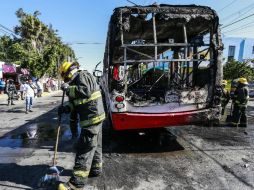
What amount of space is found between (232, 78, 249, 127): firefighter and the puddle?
511 cm

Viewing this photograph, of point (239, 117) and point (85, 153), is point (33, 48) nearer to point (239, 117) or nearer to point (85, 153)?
point (239, 117)

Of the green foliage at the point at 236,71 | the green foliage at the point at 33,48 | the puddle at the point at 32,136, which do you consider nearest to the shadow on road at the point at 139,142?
the puddle at the point at 32,136

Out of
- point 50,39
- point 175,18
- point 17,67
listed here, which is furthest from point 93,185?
point 50,39

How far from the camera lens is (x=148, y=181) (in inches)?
186

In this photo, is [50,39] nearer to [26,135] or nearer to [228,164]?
[26,135]

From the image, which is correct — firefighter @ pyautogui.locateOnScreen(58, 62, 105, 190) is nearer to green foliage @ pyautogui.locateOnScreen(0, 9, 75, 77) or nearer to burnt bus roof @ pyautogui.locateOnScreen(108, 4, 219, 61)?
burnt bus roof @ pyautogui.locateOnScreen(108, 4, 219, 61)

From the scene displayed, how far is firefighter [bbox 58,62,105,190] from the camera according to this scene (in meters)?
4.43

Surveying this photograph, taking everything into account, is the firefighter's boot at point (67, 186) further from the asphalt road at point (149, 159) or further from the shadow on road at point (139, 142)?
the shadow on road at point (139, 142)

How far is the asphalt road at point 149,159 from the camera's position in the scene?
185 inches

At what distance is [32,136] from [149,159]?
3.92 metres

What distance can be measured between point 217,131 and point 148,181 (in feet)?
15.6

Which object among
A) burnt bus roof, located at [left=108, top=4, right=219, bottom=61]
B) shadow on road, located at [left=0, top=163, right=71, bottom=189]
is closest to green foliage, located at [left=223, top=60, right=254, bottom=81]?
burnt bus roof, located at [left=108, top=4, right=219, bottom=61]

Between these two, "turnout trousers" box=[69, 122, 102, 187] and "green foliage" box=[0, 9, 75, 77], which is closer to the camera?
"turnout trousers" box=[69, 122, 102, 187]

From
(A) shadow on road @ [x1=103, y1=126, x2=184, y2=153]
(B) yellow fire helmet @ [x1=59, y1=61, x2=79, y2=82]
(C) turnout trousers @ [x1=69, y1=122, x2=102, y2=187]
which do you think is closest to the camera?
(C) turnout trousers @ [x1=69, y1=122, x2=102, y2=187]
